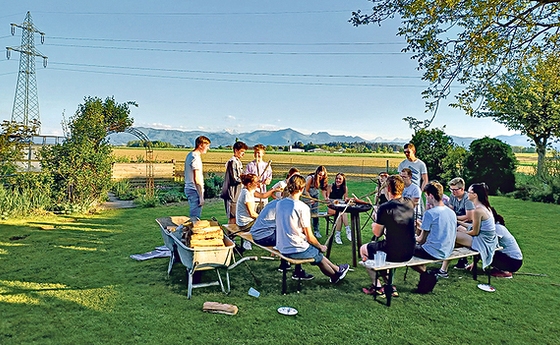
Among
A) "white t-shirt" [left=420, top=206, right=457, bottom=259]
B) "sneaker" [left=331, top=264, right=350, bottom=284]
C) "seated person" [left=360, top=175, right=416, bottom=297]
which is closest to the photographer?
"seated person" [left=360, top=175, right=416, bottom=297]

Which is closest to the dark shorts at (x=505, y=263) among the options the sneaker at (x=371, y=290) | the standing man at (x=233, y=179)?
the sneaker at (x=371, y=290)

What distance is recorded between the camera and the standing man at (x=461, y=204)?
582 centimetres

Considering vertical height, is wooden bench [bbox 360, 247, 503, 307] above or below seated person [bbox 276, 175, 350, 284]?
below

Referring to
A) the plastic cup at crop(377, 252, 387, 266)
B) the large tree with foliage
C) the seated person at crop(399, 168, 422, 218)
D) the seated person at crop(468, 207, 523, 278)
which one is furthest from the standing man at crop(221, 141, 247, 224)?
the large tree with foliage

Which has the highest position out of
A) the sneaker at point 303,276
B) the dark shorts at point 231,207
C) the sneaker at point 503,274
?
the dark shorts at point 231,207

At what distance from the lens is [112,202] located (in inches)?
492

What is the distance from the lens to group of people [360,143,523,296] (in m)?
4.37

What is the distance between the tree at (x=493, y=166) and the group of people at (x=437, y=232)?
10759 mm

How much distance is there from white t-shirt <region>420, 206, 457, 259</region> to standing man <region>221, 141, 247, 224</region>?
3485 millimetres

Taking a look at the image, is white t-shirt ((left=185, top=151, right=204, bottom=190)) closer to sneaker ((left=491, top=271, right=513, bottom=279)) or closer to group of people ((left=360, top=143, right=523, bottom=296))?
group of people ((left=360, top=143, right=523, bottom=296))

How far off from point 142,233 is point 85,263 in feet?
7.33

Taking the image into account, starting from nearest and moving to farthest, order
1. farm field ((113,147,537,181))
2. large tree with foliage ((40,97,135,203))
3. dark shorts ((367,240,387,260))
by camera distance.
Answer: dark shorts ((367,240,387,260)) → large tree with foliage ((40,97,135,203)) → farm field ((113,147,537,181))

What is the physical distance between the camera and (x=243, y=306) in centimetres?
443

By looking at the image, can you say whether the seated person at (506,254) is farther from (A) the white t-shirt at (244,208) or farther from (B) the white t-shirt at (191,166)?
(B) the white t-shirt at (191,166)
